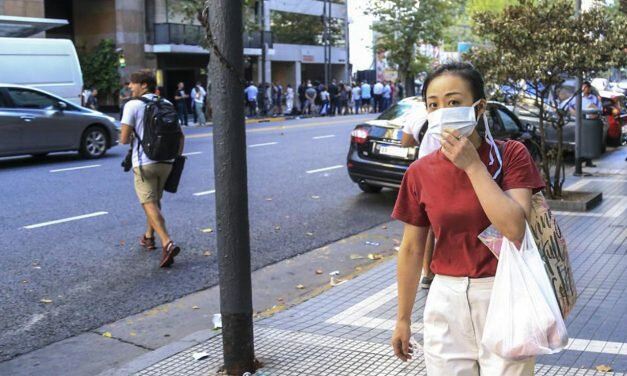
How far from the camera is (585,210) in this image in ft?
31.4

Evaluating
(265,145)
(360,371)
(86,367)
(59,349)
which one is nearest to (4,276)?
(59,349)

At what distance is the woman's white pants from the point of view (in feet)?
8.39

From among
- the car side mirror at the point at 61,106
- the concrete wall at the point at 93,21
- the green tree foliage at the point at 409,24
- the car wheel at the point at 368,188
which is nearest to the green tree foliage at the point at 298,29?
the green tree foliage at the point at 409,24

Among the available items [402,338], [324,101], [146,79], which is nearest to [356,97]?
[324,101]

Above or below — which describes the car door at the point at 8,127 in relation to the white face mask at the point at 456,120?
below

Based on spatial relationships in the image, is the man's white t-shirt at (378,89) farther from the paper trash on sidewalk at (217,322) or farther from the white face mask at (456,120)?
the white face mask at (456,120)

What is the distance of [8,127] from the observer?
14.5 metres

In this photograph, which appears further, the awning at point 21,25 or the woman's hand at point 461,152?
the awning at point 21,25

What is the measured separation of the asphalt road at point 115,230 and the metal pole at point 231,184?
1679 mm

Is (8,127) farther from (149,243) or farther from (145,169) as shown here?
(145,169)

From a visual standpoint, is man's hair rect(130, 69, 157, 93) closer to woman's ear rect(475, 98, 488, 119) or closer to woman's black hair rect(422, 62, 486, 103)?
woman's black hair rect(422, 62, 486, 103)

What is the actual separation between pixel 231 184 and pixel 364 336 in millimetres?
1472

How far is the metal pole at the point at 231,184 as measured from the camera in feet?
13.7

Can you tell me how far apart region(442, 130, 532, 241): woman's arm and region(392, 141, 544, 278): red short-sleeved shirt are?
0.10 meters
